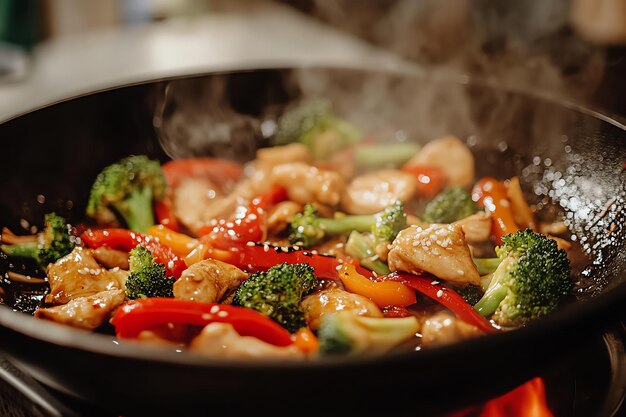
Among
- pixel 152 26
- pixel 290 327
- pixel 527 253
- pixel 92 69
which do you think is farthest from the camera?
pixel 152 26

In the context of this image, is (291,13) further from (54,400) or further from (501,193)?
(54,400)

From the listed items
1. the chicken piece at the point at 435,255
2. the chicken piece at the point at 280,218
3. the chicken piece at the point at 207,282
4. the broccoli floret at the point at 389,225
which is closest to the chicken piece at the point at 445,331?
the chicken piece at the point at 435,255

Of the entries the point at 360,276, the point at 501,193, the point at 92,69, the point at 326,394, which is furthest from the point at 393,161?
the point at 92,69

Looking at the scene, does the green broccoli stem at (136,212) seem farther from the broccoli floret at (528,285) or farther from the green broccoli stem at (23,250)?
the broccoli floret at (528,285)

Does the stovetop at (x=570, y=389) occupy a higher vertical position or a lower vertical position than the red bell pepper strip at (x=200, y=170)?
lower

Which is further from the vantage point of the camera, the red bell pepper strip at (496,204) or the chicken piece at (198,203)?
the chicken piece at (198,203)
